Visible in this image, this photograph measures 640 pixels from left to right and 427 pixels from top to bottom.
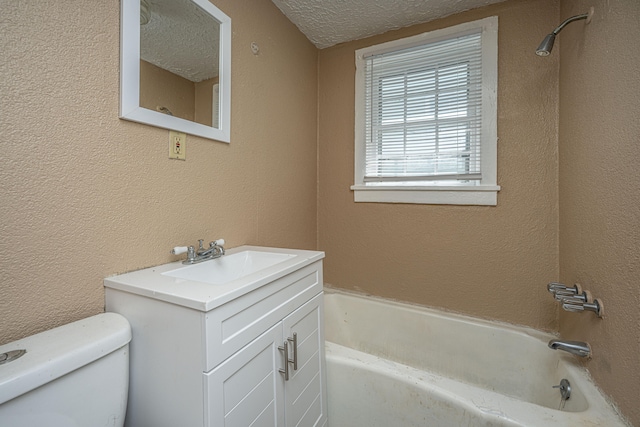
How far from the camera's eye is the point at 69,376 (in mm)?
630

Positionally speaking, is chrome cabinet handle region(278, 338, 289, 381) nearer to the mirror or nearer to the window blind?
the mirror

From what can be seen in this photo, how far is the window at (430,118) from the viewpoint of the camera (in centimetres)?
166

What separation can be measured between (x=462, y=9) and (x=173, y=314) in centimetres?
219

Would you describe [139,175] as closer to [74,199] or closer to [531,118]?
[74,199]

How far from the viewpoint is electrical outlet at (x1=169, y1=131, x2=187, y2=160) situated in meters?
1.08

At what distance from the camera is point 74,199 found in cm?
81

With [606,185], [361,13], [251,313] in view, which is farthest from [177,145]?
[606,185]

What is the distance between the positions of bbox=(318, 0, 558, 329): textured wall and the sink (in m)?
0.96

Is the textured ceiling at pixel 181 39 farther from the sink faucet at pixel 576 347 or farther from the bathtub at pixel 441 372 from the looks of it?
the sink faucet at pixel 576 347

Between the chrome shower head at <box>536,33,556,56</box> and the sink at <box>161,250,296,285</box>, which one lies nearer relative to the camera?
the sink at <box>161,250,296,285</box>

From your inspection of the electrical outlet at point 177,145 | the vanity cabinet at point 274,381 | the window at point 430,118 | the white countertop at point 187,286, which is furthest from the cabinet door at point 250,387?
the window at point 430,118

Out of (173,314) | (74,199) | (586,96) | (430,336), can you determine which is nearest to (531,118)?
(586,96)

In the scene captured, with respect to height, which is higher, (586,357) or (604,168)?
(604,168)

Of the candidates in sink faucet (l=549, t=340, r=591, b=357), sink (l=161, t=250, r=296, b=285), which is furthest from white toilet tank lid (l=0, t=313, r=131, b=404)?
sink faucet (l=549, t=340, r=591, b=357)
